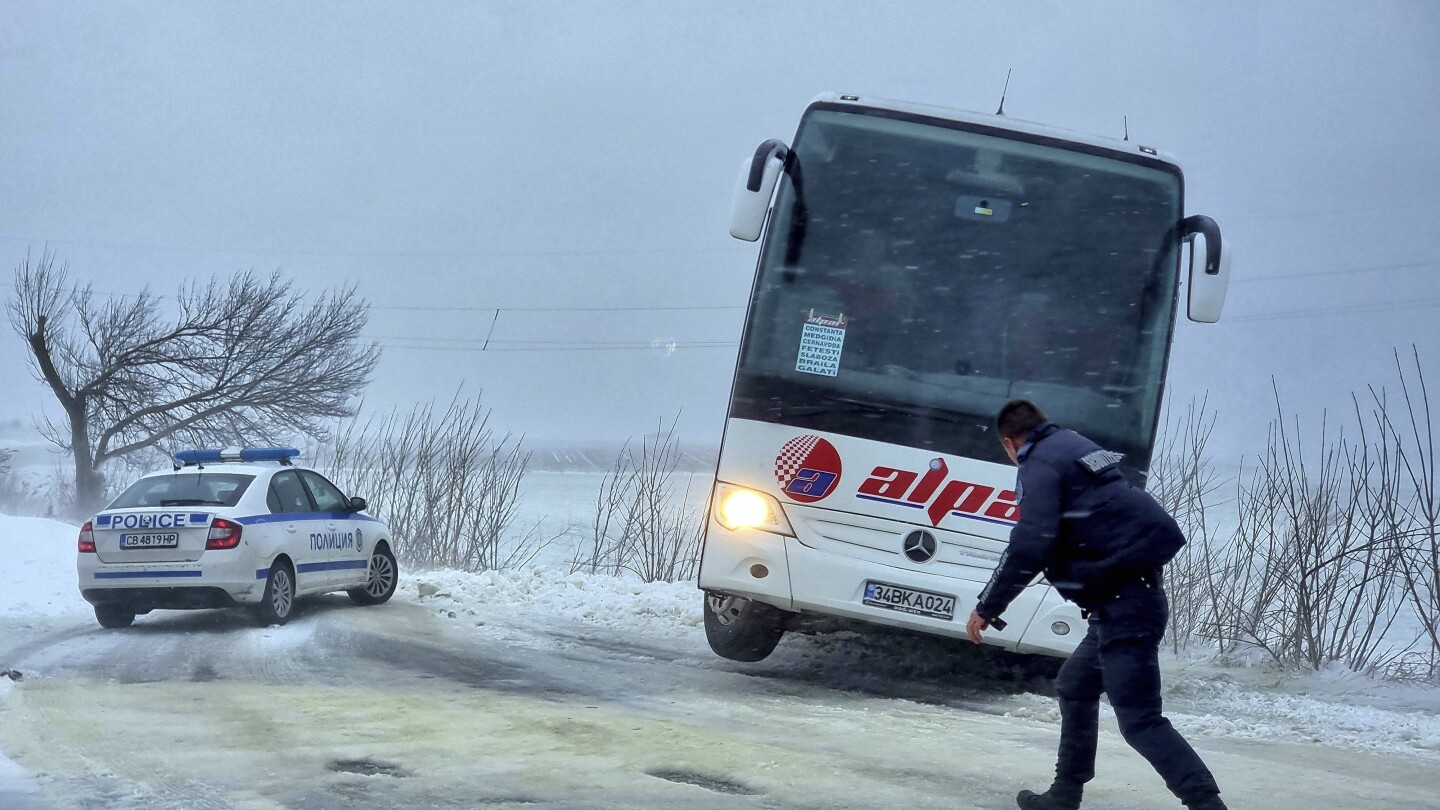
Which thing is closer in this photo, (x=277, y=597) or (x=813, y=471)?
(x=813, y=471)

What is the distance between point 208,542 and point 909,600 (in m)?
6.55

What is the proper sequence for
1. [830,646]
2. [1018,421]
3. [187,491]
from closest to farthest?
[1018,421] < [830,646] < [187,491]

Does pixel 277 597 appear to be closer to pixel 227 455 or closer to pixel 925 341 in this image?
pixel 227 455

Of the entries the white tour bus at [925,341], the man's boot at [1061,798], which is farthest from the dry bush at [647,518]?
the man's boot at [1061,798]

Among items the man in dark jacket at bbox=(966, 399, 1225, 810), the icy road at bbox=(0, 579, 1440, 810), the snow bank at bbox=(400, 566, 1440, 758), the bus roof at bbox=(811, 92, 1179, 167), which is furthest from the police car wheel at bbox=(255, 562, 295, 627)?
the man in dark jacket at bbox=(966, 399, 1225, 810)

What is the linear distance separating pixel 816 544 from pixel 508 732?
2.25 metres

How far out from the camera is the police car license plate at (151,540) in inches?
456

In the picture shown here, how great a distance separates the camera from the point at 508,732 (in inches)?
272

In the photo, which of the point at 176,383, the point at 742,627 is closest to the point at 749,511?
the point at 742,627

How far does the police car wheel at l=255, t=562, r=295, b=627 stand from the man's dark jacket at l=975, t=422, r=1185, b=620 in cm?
833

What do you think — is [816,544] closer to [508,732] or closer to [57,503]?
[508,732]

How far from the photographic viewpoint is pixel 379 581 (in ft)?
46.6

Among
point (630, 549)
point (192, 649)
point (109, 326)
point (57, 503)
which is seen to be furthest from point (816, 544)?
point (57, 503)

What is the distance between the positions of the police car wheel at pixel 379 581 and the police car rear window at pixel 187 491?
6.86 feet
